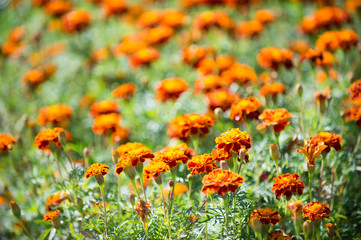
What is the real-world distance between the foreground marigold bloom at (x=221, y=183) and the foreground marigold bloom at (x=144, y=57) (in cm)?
167

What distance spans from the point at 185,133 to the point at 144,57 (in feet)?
4.08

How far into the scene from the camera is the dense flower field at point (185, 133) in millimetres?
1598

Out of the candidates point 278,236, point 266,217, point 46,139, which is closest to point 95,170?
point 46,139

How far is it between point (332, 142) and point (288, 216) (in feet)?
1.45

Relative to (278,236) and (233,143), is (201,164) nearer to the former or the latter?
(233,143)

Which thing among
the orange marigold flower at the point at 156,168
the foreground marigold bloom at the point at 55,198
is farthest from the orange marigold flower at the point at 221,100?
the foreground marigold bloom at the point at 55,198

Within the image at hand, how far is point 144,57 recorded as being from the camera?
9.61 ft

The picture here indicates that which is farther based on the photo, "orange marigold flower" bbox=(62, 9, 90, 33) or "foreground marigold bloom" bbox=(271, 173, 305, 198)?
"orange marigold flower" bbox=(62, 9, 90, 33)

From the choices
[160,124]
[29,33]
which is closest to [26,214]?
[160,124]

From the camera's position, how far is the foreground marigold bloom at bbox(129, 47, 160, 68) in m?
2.93

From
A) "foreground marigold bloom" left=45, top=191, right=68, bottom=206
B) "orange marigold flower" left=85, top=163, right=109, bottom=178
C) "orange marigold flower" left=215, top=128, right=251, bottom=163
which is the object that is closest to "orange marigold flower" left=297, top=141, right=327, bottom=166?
"orange marigold flower" left=215, top=128, right=251, bottom=163

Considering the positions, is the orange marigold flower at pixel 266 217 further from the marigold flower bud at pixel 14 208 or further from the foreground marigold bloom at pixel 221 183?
the marigold flower bud at pixel 14 208

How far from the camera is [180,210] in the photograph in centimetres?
175

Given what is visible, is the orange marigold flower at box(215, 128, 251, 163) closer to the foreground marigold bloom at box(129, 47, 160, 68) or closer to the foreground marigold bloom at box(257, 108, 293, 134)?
the foreground marigold bloom at box(257, 108, 293, 134)
